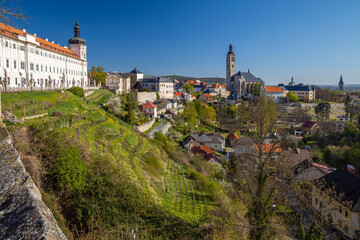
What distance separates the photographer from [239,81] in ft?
358

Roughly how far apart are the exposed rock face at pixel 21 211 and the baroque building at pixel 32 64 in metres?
16.6

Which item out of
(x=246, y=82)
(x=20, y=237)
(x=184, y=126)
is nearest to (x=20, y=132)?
(x=20, y=237)

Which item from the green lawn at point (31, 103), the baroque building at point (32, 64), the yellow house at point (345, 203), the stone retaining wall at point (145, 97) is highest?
the baroque building at point (32, 64)

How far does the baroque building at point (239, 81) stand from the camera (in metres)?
110

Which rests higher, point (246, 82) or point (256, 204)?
point (246, 82)

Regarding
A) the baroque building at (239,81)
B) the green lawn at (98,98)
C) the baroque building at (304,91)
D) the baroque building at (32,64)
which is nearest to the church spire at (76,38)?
the baroque building at (32,64)

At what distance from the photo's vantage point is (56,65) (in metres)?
39.3

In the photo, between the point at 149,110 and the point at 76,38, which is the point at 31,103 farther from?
the point at 76,38

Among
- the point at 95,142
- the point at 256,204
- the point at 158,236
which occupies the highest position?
the point at 95,142

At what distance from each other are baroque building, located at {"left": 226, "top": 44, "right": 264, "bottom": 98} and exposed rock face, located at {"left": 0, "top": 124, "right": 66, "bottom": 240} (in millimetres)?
103945

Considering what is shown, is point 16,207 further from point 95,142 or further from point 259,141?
point 95,142

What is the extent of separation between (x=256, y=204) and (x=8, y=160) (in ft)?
30.5

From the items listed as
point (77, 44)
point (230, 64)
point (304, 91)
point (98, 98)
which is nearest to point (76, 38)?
point (77, 44)

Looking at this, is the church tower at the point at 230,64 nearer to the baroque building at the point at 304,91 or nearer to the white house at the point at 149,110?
the baroque building at the point at 304,91
